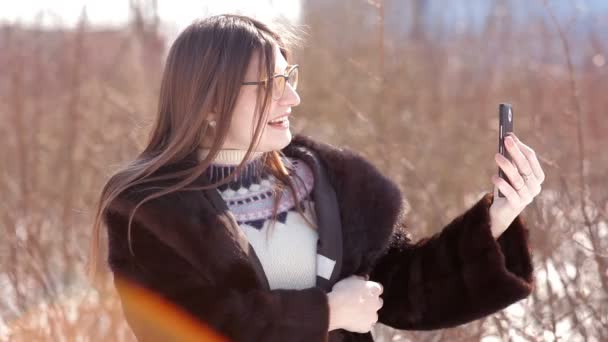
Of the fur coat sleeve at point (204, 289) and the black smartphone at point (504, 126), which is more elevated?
the black smartphone at point (504, 126)

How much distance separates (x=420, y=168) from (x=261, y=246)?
3994 mm

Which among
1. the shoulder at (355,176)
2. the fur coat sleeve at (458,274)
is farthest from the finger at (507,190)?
the shoulder at (355,176)

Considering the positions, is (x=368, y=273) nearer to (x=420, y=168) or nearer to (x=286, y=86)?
(x=286, y=86)

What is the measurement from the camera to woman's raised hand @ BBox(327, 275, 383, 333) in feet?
6.72

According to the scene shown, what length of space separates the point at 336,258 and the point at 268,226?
193 millimetres

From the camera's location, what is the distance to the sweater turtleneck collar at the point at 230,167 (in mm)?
2217

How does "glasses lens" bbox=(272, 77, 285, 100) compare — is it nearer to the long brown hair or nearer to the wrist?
the long brown hair

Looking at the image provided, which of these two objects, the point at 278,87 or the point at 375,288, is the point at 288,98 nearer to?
the point at 278,87

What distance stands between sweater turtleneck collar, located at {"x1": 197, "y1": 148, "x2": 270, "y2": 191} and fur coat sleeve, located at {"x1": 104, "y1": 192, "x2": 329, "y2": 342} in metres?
0.18

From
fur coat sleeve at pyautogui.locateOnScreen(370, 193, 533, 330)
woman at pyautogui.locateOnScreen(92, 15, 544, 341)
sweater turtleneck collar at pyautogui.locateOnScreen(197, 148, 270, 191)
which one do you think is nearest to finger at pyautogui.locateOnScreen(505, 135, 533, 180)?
woman at pyautogui.locateOnScreen(92, 15, 544, 341)

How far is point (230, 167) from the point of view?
2.23 m

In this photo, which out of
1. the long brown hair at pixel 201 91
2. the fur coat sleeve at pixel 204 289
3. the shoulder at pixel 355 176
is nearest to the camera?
the fur coat sleeve at pixel 204 289

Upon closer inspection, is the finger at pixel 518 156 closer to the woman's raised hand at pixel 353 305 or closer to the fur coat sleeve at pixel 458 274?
the fur coat sleeve at pixel 458 274

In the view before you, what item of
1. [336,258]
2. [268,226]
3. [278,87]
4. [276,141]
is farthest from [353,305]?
[278,87]
